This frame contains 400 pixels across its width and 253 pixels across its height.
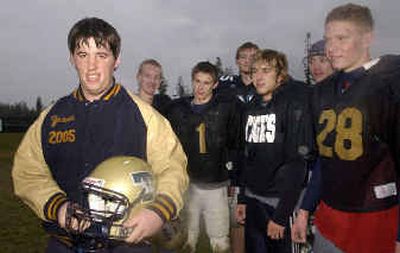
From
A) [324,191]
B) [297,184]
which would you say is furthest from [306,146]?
[324,191]

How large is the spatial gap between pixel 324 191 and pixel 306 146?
0.85 m

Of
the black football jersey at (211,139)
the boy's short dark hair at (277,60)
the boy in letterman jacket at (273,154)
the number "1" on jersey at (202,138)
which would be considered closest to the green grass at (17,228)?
the black football jersey at (211,139)

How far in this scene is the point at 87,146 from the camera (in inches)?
118

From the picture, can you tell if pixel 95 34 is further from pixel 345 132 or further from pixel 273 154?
pixel 273 154

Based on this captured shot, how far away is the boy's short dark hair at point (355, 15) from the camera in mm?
3535

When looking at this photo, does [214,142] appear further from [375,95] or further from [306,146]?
[375,95]

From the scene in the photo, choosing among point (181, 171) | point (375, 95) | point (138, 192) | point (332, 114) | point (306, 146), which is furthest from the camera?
point (306, 146)

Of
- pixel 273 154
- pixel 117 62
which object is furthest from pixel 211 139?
pixel 117 62

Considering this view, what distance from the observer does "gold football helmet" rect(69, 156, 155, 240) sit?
2.55 m

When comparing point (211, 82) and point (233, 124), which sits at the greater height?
point (211, 82)

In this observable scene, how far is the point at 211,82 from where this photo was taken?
252 inches

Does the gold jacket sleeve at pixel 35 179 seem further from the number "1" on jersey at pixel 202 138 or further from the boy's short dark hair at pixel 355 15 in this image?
the number "1" on jersey at pixel 202 138

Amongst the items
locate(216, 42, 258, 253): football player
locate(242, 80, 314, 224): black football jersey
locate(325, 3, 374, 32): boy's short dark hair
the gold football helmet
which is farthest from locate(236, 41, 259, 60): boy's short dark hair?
the gold football helmet

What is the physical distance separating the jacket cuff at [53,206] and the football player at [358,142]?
71.1 inches
